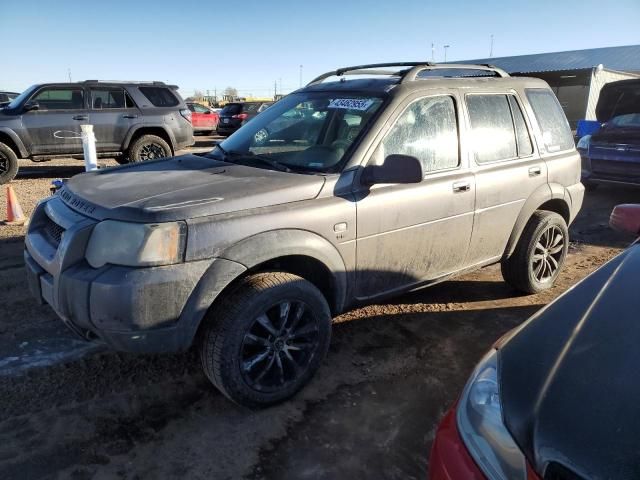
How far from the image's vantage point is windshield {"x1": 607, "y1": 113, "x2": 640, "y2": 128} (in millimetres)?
8133

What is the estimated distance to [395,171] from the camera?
297 centimetres

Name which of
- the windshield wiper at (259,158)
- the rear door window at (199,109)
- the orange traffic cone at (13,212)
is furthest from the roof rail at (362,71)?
the rear door window at (199,109)

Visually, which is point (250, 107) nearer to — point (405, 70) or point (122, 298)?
point (405, 70)

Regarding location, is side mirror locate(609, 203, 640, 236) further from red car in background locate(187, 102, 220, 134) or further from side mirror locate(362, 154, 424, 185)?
red car in background locate(187, 102, 220, 134)

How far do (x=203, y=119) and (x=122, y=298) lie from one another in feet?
61.1

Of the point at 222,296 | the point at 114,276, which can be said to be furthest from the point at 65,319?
the point at 222,296

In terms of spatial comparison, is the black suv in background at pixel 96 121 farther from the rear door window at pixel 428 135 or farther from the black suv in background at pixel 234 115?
the black suv in background at pixel 234 115

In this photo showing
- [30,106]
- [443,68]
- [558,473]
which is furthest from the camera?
[30,106]

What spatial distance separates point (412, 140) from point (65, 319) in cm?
238

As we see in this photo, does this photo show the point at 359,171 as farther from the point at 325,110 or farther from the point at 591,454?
the point at 591,454

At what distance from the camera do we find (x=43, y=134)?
9.69 metres

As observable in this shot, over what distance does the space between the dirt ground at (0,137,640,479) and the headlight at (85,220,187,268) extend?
0.97 m

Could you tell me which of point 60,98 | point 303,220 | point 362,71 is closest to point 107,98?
point 60,98

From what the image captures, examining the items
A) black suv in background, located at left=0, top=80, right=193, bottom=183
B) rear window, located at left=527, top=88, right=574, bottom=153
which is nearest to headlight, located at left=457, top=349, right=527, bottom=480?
rear window, located at left=527, top=88, right=574, bottom=153
